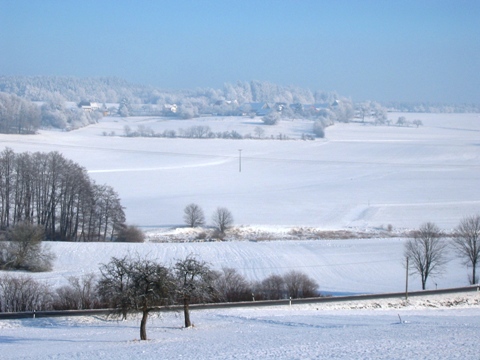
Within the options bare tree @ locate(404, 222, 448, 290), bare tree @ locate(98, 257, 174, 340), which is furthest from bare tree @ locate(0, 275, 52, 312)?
bare tree @ locate(404, 222, 448, 290)

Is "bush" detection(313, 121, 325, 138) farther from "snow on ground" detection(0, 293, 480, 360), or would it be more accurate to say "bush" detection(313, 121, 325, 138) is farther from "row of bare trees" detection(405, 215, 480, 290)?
"snow on ground" detection(0, 293, 480, 360)

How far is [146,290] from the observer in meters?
10.6

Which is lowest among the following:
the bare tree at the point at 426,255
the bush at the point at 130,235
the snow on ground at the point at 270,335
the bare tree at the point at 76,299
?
the snow on ground at the point at 270,335

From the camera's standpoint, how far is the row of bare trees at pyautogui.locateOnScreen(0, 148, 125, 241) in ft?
76.2

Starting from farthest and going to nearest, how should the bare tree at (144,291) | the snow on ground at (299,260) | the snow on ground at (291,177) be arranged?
the snow on ground at (291,177), the snow on ground at (299,260), the bare tree at (144,291)

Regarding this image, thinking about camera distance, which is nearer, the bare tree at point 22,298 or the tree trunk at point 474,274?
the bare tree at point 22,298

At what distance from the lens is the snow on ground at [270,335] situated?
8438mm

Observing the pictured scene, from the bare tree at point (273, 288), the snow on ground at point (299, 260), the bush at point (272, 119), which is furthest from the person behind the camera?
the bush at point (272, 119)

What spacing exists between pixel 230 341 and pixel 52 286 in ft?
24.8

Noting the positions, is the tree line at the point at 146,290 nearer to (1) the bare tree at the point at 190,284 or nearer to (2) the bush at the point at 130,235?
(1) the bare tree at the point at 190,284

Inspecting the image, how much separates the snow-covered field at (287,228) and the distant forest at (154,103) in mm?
16820

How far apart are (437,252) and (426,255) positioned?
1375mm

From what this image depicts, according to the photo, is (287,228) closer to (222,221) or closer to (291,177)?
(222,221)

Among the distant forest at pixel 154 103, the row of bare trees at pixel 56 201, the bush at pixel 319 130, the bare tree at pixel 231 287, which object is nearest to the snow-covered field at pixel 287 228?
the bare tree at pixel 231 287
